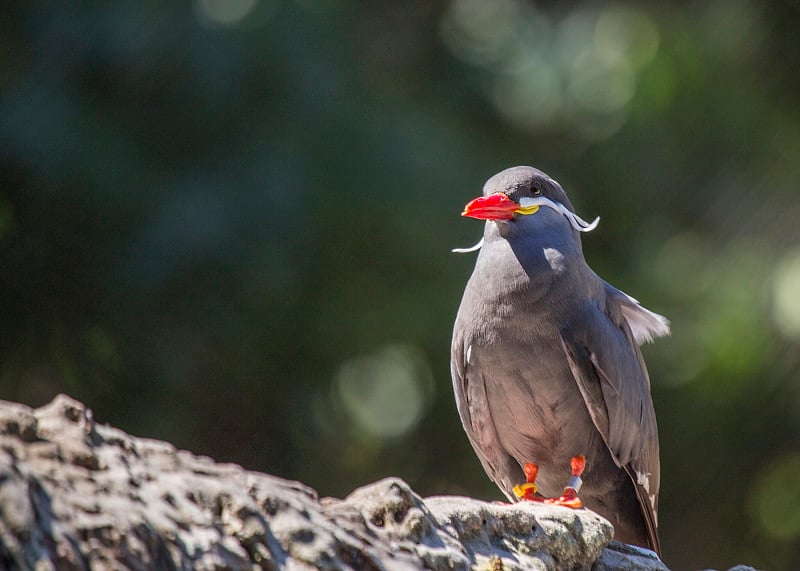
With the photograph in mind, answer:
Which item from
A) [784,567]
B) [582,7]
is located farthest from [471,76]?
[784,567]

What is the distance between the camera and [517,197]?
4840 mm

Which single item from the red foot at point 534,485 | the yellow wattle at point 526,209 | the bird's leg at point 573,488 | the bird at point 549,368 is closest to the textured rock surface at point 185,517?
the bird's leg at point 573,488

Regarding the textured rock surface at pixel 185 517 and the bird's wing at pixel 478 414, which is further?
the bird's wing at pixel 478 414

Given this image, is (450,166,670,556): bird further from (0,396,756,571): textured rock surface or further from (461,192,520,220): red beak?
(0,396,756,571): textured rock surface

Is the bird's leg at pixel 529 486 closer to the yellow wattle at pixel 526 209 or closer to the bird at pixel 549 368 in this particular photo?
the bird at pixel 549 368

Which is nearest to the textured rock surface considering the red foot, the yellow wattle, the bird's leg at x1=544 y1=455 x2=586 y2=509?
the bird's leg at x1=544 y1=455 x2=586 y2=509

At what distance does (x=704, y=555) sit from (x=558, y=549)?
7.48 metres

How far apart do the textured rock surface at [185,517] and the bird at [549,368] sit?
4.06ft

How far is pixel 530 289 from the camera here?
4680mm

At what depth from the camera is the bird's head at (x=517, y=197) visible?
4.75 m

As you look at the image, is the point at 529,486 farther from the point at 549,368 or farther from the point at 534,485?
the point at 549,368

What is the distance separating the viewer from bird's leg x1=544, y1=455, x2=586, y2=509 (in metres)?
4.32

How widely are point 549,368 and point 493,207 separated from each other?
73cm

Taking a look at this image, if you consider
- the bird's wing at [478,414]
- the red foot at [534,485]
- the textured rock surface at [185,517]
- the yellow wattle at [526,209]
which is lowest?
the textured rock surface at [185,517]
